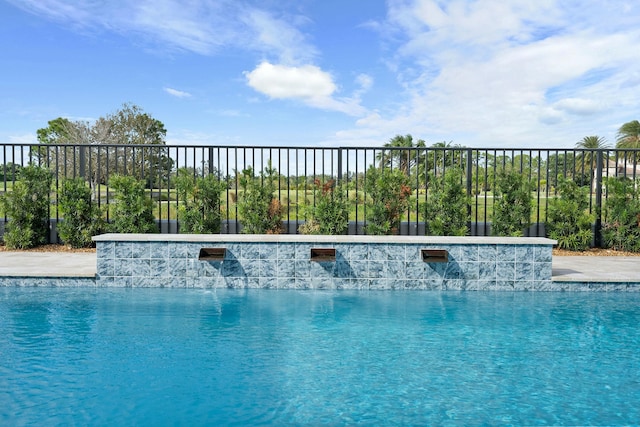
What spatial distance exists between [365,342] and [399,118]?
13.6 meters

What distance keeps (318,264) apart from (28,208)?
6.53 meters

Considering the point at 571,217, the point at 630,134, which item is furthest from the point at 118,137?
the point at 630,134

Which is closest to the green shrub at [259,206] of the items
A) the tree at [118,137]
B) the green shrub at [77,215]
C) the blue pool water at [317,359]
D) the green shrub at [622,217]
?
the green shrub at [77,215]

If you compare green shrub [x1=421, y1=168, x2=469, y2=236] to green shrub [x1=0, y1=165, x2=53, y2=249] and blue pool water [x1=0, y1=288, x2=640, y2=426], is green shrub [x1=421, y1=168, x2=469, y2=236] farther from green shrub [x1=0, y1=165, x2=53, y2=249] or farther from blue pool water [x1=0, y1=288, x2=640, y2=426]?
green shrub [x1=0, y1=165, x2=53, y2=249]

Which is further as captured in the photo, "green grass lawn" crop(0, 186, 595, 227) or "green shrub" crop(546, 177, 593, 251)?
"green shrub" crop(546, 177, 593, 251)

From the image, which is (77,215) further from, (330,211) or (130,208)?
(330,211)

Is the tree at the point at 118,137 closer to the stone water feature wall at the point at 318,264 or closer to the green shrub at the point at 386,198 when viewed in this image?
the green shrub at the point at 386,198

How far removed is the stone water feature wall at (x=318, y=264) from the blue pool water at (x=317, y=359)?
1.31 feet

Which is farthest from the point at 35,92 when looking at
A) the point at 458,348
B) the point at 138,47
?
the point at 458,348

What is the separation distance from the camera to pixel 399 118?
17.0 m

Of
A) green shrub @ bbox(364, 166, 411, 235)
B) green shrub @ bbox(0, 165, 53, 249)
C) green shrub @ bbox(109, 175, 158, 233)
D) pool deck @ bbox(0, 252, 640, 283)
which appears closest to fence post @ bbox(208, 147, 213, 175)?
green shrub @ bbox(109, 175, 158, 233)

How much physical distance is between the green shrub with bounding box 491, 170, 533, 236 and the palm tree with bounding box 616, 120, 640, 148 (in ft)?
147

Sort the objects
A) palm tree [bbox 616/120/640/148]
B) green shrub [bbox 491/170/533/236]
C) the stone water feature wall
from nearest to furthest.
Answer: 1. the stone water feature wall
2. green shrub [bbox 491/170/533/236]
3. palm tree [bbox 616/120/640/148]

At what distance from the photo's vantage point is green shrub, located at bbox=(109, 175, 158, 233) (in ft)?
30.0
